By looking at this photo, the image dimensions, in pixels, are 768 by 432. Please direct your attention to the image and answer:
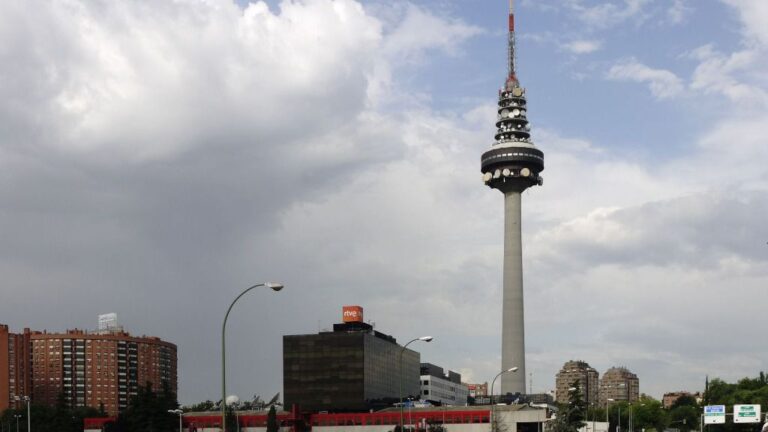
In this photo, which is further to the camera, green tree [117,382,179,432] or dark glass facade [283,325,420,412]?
dark glass facade [283,325,420,412]

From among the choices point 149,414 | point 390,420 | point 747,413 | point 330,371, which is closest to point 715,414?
point 747,413

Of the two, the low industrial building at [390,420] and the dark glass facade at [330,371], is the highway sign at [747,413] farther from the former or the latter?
the dark glass facade at [330,371]

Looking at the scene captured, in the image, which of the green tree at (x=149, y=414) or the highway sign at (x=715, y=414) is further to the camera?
the green tree at (x=149, y=414)

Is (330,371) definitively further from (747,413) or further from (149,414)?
(747,413)

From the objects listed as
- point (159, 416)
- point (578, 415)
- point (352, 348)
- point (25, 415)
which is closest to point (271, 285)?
point (578, 415)

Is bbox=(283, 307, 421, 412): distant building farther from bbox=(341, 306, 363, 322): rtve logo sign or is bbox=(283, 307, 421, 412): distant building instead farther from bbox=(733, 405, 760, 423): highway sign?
bbox=(733, 405, 760, 423): highway sign

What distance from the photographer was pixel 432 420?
16688cm

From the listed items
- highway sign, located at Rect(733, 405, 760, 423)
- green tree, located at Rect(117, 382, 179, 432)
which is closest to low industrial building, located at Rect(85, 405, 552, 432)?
green tree, located at Rect(117, 382, 179, 432)

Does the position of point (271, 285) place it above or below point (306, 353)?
above

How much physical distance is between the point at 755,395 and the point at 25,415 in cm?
14026

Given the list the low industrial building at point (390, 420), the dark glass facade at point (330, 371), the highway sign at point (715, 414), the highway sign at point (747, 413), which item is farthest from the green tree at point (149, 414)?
the highway sign at point (747, 413)

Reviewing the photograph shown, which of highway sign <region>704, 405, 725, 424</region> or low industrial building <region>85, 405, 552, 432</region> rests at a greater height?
highway sign <region>704, 405, 725, 424</region>

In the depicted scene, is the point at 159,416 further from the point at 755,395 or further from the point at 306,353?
the point at 755,395

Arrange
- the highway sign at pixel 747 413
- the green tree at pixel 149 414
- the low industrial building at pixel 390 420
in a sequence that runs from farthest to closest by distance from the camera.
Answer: the low industrial building at pixel 390 420 → the green tree at pixel 149 414 → the highway sign at pixel 747 413
